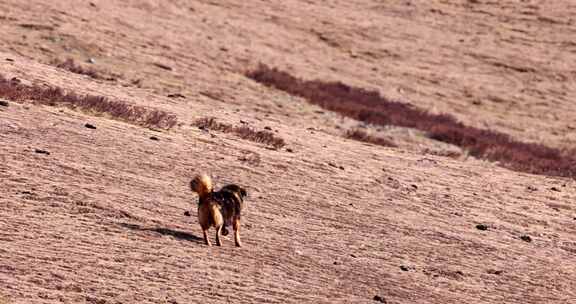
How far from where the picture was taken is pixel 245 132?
73.2ft

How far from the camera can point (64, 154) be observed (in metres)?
16.5

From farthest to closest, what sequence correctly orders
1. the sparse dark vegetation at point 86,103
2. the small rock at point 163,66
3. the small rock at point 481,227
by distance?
the small rock at point 163,66, the sparse dark vegetation at point 86,103, the small rock at point 481,227

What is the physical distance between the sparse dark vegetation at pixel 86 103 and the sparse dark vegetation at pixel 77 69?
216 inches

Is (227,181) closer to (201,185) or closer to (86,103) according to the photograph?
(86,103)

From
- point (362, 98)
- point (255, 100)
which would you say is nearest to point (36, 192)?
point (255, 100)

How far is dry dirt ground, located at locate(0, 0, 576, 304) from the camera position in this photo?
12.4 meters

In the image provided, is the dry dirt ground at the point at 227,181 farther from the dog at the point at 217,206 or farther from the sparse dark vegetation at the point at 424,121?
the sparse dark vegetation at the point at 424,121

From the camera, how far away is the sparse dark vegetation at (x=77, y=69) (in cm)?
2708

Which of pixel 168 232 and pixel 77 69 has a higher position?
pixel 168 232

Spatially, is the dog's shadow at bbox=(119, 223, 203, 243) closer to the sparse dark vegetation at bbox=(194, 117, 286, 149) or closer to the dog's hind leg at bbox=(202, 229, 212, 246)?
the dog's hind leg at bbox=(202, 229, 212, 246)

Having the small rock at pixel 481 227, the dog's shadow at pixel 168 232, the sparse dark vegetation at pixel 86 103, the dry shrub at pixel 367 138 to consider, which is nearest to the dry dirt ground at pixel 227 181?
the dog's shadow at pixel 168 232

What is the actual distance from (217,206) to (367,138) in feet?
48.0

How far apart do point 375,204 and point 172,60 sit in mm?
17415

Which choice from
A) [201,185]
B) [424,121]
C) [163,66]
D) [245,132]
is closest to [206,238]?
[201,185]
